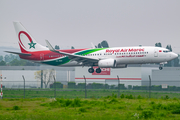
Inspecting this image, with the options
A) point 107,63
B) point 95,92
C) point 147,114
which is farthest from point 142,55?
point 147,114

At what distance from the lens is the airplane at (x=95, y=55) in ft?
132

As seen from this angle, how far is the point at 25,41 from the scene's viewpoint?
50.5 metres

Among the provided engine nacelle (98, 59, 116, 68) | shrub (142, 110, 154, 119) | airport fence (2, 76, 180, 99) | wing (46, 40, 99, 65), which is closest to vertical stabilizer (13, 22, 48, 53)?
airport fence (2, 76, 180, 99)

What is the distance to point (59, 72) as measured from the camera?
79375 millimetres

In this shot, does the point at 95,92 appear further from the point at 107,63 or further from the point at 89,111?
the point at 89,111

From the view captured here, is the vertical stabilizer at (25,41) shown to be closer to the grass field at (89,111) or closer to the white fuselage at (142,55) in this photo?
the white fuselage at (142,55)

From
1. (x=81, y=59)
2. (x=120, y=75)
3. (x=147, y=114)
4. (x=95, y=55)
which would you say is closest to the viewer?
(x=147, y=114)

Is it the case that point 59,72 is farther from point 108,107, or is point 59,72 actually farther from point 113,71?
point 108,107

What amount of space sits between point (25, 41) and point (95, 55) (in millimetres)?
15088

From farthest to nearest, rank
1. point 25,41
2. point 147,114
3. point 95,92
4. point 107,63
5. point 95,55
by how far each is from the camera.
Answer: point 25,41
point 95,55
point 107,63
point 95,92
point 147,114

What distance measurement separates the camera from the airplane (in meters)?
40.2

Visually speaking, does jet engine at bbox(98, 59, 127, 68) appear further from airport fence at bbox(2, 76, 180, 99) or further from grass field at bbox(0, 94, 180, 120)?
grass field at bbox(0, 94, 180, 120)

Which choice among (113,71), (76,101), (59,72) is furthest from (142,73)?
(76,101)

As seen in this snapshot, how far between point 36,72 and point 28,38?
23.3 m
